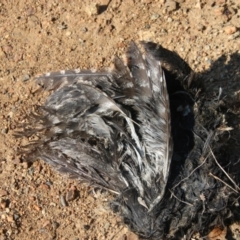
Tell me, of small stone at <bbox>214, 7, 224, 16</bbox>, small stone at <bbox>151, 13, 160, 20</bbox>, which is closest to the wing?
small stone at <bbox>151, 13, 160, 20</bbox>

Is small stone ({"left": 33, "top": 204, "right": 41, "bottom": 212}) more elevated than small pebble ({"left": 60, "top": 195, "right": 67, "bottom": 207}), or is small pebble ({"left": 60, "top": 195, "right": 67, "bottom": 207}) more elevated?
small pebble ({"left": 60, "top": 195, "right": 67, "bottom": 207})

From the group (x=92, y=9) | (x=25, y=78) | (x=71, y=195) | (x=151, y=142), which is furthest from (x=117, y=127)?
(x=92, y=9)

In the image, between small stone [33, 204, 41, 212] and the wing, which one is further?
small stone [33, 204, 41, 212]

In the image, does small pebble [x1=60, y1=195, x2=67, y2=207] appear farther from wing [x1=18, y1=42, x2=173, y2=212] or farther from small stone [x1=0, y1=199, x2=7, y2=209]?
small stone [x1=0, y1=199, x2=7, y2=209]

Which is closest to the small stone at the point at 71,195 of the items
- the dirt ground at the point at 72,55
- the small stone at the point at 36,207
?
the dirt ground at the point at 72,55

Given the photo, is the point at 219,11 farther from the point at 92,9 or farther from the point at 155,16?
the point at 92,9

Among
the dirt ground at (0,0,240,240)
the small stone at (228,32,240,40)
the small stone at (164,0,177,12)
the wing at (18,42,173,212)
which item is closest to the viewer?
the wing at (18,42,173,212)

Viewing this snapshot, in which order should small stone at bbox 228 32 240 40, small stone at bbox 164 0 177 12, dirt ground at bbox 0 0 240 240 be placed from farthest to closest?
small stone at bbox 164 0 177 12 < small stone at bbox 228 32 240 40 < dirt ground at bbox 0 0 240 240

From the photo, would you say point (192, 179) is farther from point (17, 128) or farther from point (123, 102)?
point (17, 128)

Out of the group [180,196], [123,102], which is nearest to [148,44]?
[123,102]
